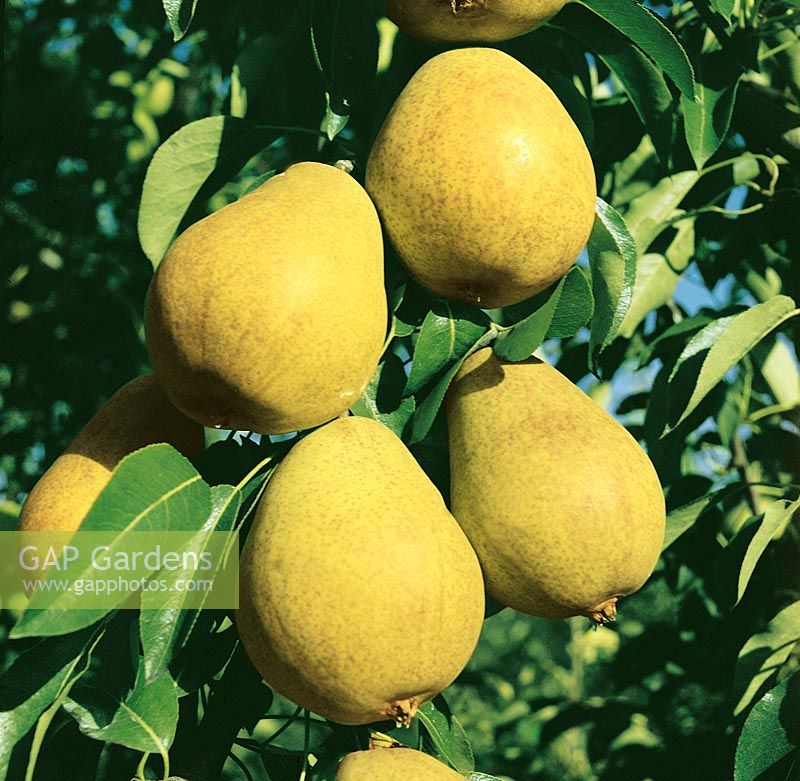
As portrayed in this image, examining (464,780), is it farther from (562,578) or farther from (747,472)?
(747,472)

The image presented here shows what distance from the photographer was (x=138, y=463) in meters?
1.07

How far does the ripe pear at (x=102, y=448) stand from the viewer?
1248 millimetres

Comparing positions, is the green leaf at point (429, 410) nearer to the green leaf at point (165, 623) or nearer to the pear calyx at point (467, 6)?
the green leaf at point (165, 623)

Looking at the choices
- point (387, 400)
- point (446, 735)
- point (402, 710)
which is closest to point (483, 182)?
point (387, 400)

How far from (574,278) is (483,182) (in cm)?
23

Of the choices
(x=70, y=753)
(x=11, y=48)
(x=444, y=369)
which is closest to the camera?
(x=444, y=369)

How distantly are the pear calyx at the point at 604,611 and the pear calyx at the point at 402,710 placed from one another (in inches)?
9.9

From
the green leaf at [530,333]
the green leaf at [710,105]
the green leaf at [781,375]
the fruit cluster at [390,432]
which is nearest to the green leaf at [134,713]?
the fruit cluster at [390,432]

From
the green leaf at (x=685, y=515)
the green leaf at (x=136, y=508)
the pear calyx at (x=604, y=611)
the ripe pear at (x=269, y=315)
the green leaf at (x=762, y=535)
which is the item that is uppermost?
the ripe pear at (x=269, y=315)

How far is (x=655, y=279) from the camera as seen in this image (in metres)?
1.98

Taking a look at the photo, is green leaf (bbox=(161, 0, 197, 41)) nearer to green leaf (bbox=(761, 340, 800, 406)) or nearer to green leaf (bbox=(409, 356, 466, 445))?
green leaf (bbox=(409, 356, 466, 445))

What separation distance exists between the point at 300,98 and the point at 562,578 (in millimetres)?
949

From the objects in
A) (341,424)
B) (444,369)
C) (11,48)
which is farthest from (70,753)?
(11,48)

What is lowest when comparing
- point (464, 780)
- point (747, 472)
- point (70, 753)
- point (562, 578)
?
point (747, 472)
